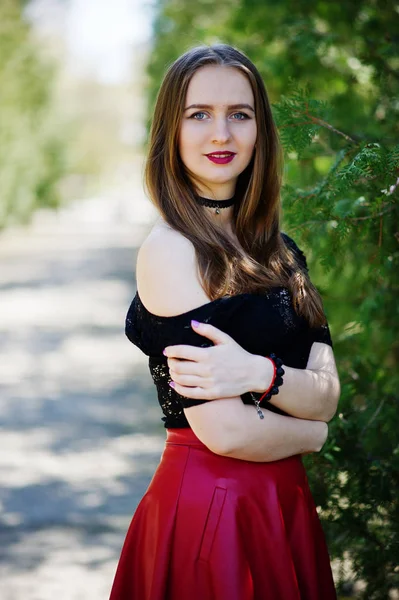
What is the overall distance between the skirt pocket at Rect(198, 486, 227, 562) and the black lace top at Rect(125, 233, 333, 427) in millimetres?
212

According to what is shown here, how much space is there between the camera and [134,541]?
2352 millimetres

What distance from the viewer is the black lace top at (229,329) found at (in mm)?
2121

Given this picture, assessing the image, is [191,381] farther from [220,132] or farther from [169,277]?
[220,132]

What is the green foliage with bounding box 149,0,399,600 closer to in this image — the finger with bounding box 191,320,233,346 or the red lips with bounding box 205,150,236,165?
the red lips with bounding box 205,150,236,165

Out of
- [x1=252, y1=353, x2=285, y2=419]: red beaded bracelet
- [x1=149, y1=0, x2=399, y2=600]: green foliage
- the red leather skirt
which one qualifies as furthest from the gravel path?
[x1=252, y1=353, x2=285, y2=419]: red beaded bracelet

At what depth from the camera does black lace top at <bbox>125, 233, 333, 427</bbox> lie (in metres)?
2.12

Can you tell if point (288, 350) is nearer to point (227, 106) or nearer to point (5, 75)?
point (227, 106)

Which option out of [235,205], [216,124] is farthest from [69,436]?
[216,124]

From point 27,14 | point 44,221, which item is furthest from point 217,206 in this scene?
point 44,221

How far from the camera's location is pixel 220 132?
2262 mm

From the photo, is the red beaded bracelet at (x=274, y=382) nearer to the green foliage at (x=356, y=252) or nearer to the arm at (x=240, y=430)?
the arm at (x=240, y=430)

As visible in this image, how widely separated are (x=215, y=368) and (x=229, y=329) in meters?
0.13

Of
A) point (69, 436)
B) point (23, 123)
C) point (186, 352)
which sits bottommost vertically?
point (69, 436)

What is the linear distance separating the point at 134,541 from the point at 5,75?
2429 cm
